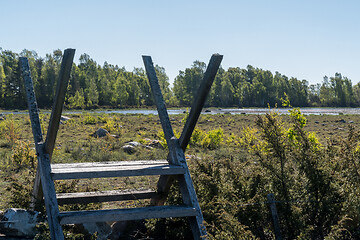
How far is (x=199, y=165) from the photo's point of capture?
5738mm

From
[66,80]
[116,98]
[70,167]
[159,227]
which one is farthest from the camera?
[116,98]

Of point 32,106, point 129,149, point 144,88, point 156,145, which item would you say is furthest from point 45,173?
point 144,88

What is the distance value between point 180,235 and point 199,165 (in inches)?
53.8

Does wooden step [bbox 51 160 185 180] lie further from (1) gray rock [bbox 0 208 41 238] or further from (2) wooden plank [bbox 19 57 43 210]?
(1) gray rock [bbox 0 208 41 238]

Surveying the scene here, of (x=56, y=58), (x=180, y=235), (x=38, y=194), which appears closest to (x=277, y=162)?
(x=180, y=235)

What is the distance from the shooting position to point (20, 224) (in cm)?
457

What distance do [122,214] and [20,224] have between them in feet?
6.57

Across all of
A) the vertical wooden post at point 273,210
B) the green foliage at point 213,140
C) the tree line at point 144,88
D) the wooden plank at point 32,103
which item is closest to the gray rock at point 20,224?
the wooden plank at point 32,103

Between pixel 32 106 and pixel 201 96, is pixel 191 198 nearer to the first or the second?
pixel 201 96

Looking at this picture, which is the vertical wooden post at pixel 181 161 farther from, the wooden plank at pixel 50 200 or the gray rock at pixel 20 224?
the gray rock at pixel 20 224

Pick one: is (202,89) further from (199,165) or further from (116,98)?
(116,98)

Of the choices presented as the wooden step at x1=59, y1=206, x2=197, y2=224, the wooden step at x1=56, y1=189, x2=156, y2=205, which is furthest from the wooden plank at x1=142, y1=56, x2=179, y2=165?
the wooden step at x1=56, y1=189, x2=156, y2=205

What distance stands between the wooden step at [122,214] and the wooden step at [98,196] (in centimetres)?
133

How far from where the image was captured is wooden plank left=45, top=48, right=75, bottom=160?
3.42 metres
